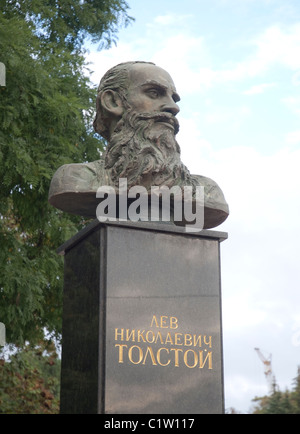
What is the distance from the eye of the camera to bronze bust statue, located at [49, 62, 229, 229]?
5.78 m

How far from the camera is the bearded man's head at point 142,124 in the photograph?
19.0 feet

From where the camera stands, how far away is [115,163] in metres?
5.87

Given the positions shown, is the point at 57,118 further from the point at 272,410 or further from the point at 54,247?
the point at 272,410

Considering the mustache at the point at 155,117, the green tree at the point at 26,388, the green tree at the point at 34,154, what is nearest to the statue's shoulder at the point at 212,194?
the mustache at the point at 155,117

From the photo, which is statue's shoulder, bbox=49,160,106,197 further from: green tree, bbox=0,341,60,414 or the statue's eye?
green tree, bbox=0,341,60,414

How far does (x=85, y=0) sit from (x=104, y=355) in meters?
8.76

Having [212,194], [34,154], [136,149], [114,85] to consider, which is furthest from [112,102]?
[34,154]

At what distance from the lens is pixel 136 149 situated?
583 centimetres

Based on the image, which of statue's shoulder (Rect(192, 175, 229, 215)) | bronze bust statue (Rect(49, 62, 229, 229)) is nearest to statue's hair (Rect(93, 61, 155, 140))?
bronze bust statue (Rect(49, 62, 229, 229))

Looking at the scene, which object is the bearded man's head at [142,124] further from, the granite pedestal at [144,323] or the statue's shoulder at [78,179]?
the granite pedestal at [144,323]

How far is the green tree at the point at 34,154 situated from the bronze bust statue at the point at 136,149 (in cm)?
304

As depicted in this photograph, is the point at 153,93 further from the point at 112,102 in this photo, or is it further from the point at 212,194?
the point at 212,194

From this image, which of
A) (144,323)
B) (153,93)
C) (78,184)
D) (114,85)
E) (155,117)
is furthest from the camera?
(114,85)

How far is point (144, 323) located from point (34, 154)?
470 cm
